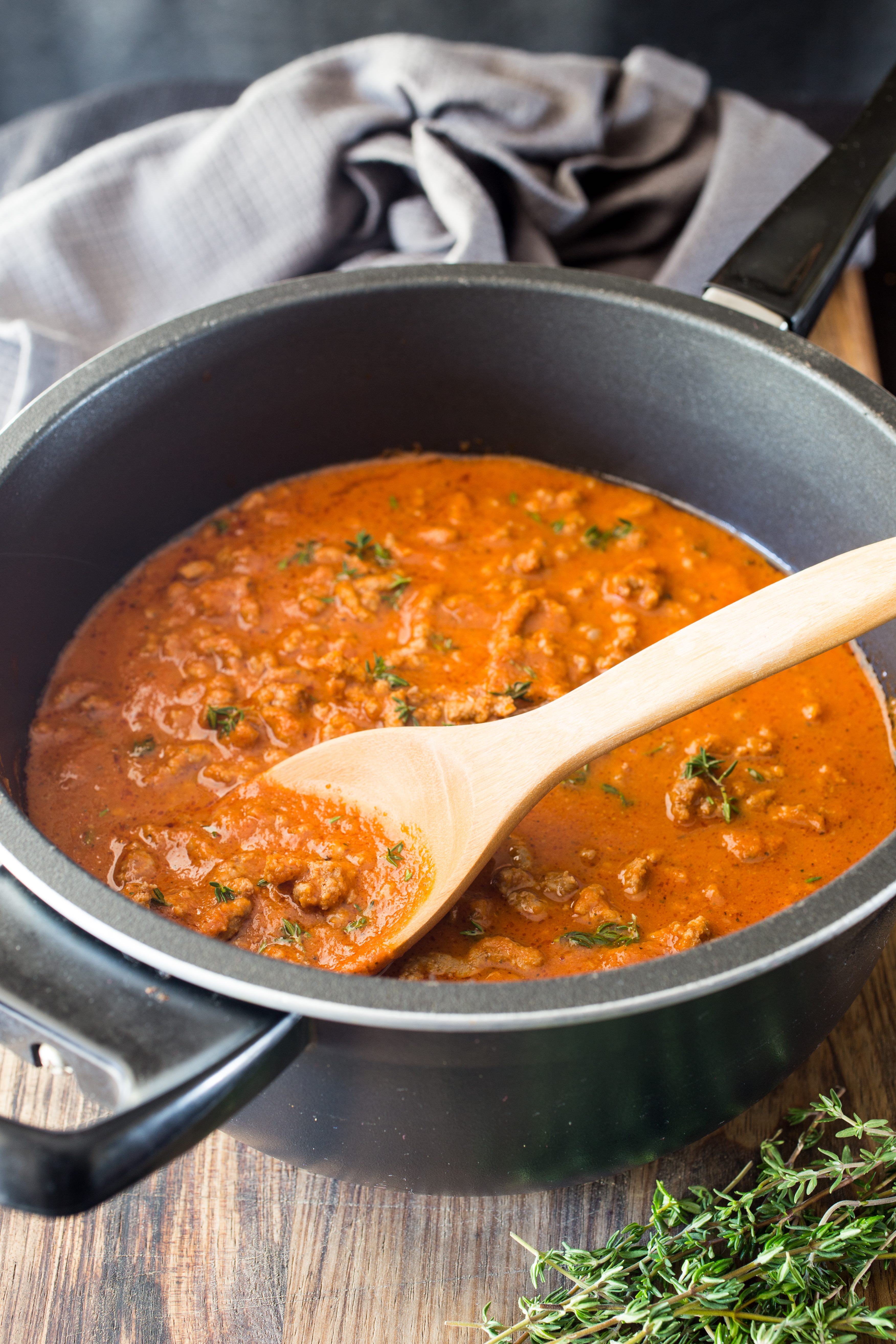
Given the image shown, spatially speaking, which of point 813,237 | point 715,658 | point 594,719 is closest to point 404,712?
point 594,719

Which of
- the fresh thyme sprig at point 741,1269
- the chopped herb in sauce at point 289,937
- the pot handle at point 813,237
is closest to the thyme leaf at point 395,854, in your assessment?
the chopped herb in sauce at point 289,937

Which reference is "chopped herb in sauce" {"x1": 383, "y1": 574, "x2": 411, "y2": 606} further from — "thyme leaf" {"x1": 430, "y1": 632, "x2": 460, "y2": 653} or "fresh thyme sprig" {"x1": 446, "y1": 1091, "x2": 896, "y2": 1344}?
"fresh thyme sprig" {"x1": 446, "y1": 1091, "x2": 896, "y2": 1344}

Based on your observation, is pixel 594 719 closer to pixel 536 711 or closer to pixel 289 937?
pixel 536 711

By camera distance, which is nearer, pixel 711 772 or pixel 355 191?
pixel 711 772

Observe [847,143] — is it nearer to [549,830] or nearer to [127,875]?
[549,830]

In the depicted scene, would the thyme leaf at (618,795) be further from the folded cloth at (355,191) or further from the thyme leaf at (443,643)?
the folded cloth at (355,191)

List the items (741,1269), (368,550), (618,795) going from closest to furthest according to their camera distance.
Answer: (741,1269)
(618,795)
(368,550)
